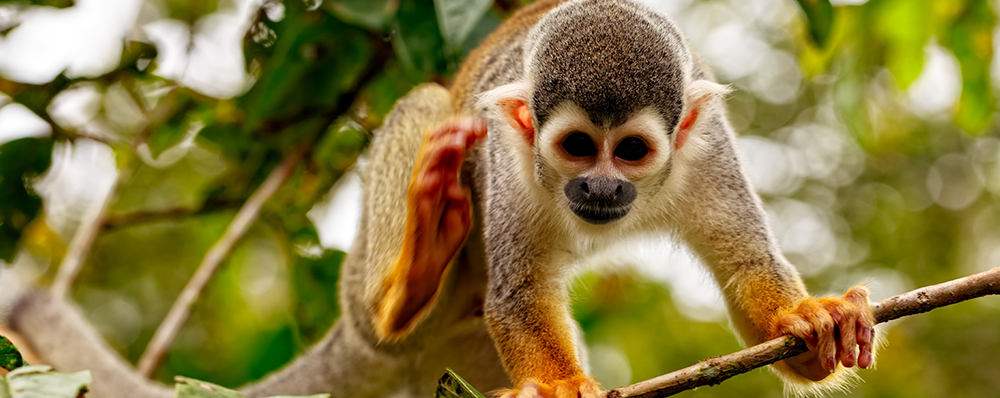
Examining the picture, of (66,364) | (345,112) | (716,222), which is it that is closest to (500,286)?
(716,222)

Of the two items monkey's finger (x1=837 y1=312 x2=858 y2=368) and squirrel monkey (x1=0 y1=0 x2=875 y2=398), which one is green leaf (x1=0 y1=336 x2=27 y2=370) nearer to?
squirrel monkey (x1=0 y1=0 x2=875 y2=398)

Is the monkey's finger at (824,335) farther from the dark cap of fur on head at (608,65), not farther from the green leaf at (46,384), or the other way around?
the green leaf at (46,384)

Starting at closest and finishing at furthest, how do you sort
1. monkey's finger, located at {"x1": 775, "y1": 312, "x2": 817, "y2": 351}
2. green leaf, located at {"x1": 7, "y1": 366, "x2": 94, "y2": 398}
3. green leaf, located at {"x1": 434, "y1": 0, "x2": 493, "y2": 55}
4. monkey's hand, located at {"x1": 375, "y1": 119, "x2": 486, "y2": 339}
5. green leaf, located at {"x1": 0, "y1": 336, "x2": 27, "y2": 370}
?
green leaf, located at {"x1": 7, "y1": 366, "x2": 94, "y2": 398} < green leaf, located at {"x1": 0, "y1": 336, "x2": 27, "y2": 370} < monkey's finger, located at {"x1": 775, "y1": 312, "x2": 817, "y2": 351} < green leaf, located at {"x1": 434, "y1": 0, "x2": 493, "y2": 55} < monkey's hand, located at {"x1": 375, "y1": 119, "x2": 486, "y2": 339}

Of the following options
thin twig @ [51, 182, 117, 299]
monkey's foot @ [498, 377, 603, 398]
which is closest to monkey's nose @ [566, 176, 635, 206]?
monkey's foot @ [498, 377, 603, 398]

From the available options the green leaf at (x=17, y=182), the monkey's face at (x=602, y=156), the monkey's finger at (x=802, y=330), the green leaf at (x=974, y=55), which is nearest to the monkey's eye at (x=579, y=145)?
the monkey's face at (x=602, y=156)

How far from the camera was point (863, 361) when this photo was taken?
2.23 meters

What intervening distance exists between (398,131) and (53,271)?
3.19 m

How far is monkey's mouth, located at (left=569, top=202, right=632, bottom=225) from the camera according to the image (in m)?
2.39

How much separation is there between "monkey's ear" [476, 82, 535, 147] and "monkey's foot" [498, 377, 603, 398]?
0.87 m

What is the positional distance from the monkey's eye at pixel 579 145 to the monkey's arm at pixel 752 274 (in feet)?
1.80

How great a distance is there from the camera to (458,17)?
2482mm

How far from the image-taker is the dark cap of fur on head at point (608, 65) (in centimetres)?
227

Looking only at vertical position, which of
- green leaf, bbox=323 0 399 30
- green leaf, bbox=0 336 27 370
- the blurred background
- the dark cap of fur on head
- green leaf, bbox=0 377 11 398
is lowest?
the blurred background

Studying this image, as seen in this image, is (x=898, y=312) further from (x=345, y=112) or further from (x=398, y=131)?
(x=345, y=112)
